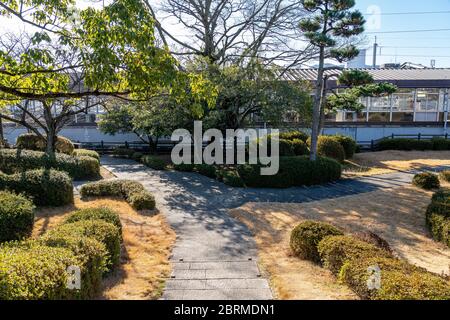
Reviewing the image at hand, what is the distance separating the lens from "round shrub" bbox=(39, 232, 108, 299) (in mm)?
4441

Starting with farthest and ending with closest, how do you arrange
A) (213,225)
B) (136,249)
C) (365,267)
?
(213,225)
(136,249)
(365,267)

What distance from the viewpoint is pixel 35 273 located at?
12.1 feet

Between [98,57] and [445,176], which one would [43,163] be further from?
[445,176]

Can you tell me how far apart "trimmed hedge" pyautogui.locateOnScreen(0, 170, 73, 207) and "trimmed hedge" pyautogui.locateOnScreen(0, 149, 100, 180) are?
3.05 meters

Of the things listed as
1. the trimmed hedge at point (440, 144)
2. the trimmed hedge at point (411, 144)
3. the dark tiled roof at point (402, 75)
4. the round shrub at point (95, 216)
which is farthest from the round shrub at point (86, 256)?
the trimmed hedge at point (440, 144)

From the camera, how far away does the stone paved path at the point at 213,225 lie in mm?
5316

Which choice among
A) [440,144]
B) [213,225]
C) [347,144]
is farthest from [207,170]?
[440,144]

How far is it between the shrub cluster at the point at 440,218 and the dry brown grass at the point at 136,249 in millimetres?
6073

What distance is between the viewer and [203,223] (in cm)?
916

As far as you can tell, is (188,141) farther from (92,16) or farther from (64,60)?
(92,16)

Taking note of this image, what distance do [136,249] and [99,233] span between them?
1.60m

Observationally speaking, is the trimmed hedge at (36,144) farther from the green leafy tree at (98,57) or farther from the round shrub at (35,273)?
the round shrub at (35,273)
